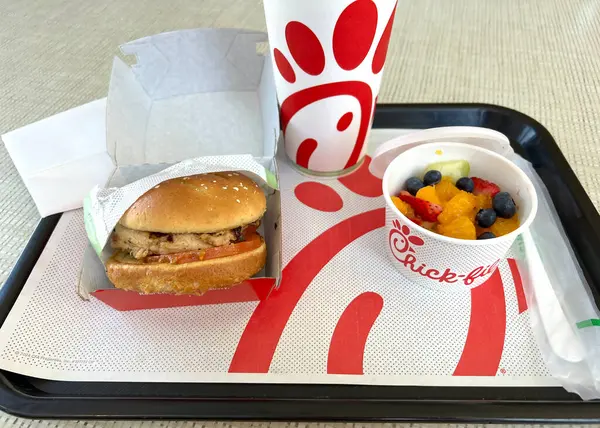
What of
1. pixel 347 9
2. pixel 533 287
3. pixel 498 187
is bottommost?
pixel 533 287

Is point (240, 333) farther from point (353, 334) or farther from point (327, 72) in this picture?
point (327, 72)

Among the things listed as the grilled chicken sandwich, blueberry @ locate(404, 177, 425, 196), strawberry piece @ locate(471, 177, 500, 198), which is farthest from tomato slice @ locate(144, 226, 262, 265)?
strawberry piece @ locate(471, 177, 500, 198)

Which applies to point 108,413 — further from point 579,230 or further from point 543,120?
point 543,120

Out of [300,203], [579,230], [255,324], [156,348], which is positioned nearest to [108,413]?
[156,348]

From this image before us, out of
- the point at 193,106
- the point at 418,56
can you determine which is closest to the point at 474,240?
the point at 193,106

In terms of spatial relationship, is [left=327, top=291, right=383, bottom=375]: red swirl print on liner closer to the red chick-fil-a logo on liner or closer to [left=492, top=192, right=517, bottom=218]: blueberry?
the red chick-fil-a logo on liner

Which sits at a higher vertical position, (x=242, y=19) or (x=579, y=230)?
(x=242, y=19)

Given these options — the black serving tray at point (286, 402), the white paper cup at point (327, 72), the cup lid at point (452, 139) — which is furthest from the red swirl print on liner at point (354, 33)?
the black serving tray at point (286, 402)
